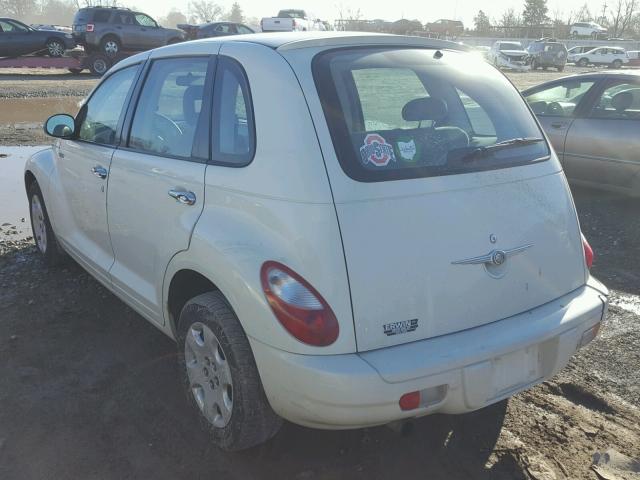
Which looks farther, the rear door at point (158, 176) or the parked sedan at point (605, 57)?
the parked sedan at point (605, 57)

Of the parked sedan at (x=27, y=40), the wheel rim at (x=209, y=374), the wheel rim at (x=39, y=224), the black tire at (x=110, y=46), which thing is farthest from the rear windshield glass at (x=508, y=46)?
the wheel rim at (x=209, y=374)

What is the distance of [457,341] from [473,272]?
0.29m

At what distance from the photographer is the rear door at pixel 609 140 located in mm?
6491

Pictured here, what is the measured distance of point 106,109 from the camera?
3996 mm

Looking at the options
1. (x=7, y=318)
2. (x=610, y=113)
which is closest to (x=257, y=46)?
(x=7, y=318)

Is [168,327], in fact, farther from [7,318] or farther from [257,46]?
[7,318]

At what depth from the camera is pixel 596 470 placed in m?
2.75

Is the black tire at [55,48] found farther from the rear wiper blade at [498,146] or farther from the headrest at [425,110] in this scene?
the rear wiper blade at [498,146]

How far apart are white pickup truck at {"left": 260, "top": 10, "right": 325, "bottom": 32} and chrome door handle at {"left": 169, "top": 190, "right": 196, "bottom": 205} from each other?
32.8m

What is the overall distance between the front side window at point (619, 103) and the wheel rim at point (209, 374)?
5.63 m

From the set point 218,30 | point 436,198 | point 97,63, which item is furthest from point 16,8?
point 436,198

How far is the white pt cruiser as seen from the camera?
232cm

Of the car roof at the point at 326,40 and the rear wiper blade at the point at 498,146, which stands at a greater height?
the car roof at the point at 326,40

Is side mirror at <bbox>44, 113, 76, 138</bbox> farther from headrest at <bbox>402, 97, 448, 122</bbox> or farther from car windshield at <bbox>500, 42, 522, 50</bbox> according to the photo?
car windshield at <bbox>500, 42, 522, 50</bbox>
